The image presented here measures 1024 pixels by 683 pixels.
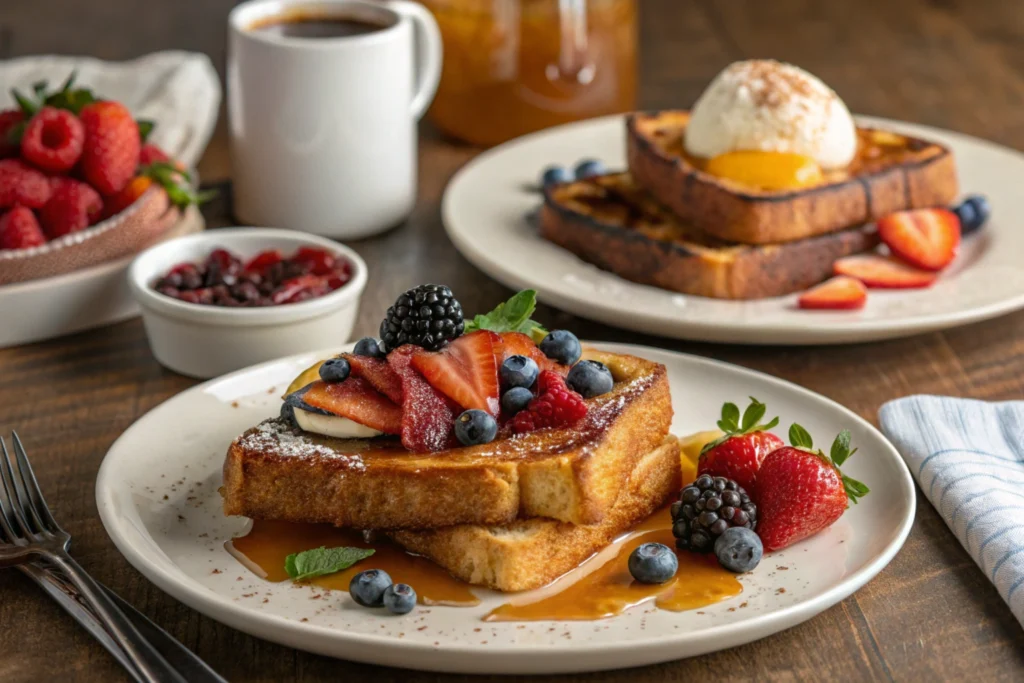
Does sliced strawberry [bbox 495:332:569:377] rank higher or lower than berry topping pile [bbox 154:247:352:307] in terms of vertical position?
higher

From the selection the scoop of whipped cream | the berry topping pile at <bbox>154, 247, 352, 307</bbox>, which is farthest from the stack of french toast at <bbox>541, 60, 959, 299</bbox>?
the berry topping pile at <bbox>154, 247, 352, 307</bbox>

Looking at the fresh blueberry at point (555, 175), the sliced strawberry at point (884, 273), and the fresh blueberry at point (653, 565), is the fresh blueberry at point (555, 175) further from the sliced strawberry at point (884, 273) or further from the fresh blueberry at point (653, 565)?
the fresh blueberry at point (653, 565)

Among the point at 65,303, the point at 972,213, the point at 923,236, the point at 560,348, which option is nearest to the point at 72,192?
the point at 65,303

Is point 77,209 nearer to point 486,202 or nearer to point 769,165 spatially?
point 486,202

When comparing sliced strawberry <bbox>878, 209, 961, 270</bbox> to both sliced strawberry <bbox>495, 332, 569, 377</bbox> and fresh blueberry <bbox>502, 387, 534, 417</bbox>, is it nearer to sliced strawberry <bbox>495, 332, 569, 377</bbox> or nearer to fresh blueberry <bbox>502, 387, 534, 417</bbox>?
sliced strawberry <bbox>495, 332, 569, 377</bbox>

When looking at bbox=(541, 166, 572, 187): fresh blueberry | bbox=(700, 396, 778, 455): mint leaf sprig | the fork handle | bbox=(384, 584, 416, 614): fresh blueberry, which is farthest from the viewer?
bbox=(541, 166, 572, 187): fresh blueberry

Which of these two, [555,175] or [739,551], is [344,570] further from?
[555,175]

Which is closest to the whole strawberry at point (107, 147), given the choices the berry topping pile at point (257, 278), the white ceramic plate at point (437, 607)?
the berry topping pile at point (257, 278)
